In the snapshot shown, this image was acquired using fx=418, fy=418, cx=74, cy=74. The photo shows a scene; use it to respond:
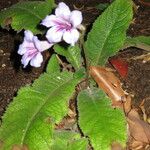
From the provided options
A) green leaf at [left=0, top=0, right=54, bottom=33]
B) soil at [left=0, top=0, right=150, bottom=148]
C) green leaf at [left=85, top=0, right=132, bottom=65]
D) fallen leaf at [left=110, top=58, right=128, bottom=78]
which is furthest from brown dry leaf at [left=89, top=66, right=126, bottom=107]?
green leaf at [left=0, top=0, right=54, bottom=33]

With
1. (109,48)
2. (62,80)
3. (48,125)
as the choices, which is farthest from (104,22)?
(48,125)

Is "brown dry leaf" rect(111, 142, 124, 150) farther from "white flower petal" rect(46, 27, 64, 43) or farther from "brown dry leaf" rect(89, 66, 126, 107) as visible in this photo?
"white flower petal" rect(46, 27, 64, 43)

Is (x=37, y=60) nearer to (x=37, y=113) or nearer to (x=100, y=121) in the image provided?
(x=37, y=113)

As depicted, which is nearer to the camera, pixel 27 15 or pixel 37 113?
pixel 37 113

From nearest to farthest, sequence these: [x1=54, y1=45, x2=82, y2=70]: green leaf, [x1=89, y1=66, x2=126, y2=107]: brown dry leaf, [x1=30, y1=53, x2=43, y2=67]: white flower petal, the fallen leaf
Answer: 1. [x1=30, y1=53, x2=43, y2=67]: white flower petal
2. [x1=89, y1=66, x2=126, y2=107]: brown dry leaf
3. [x1=54, y1=45, x2=82, y2=70]: green leaf
4. the fallen leaf

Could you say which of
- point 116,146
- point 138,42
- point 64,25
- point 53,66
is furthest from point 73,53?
point 116,146

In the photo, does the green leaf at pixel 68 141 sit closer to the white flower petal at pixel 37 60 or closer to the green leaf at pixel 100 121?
the green leaf at pixel 100 121
